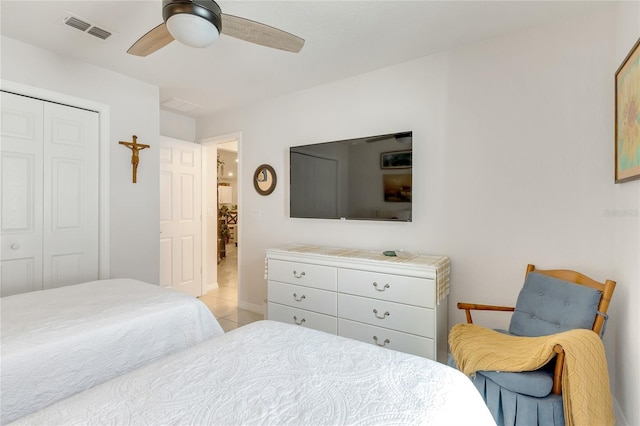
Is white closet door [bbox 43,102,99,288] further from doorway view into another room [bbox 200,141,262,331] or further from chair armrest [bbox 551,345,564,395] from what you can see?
chair armrest [bbox 551,345,564,395]

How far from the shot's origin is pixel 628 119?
5.52 feet

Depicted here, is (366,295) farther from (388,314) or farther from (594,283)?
(594,283)

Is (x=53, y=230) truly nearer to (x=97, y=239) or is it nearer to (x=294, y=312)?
Answer: (x=97, y=239)

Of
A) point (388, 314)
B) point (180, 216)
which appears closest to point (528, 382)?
point (388, 314)

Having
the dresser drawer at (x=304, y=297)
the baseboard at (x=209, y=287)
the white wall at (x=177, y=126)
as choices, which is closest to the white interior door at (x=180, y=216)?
the baseboard at (x=209, y=287)

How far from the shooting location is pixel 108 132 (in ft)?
9.84

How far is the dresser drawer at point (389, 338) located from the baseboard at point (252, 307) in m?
1.43

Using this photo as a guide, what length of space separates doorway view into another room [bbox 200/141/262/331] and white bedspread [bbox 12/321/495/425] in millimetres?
2373

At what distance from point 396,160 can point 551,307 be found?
1498mm

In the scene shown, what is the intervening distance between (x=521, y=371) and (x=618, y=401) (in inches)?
36.2

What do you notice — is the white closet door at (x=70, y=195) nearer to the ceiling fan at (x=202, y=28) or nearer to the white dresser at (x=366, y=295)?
the ceiling fan at (x=202, y=28)

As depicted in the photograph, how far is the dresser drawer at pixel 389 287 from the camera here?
2268mm

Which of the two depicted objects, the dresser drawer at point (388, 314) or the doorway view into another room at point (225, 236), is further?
the doorway view into another room at point (225, 236)

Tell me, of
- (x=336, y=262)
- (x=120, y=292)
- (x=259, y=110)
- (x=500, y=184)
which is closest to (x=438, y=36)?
(x=500, y=184)
